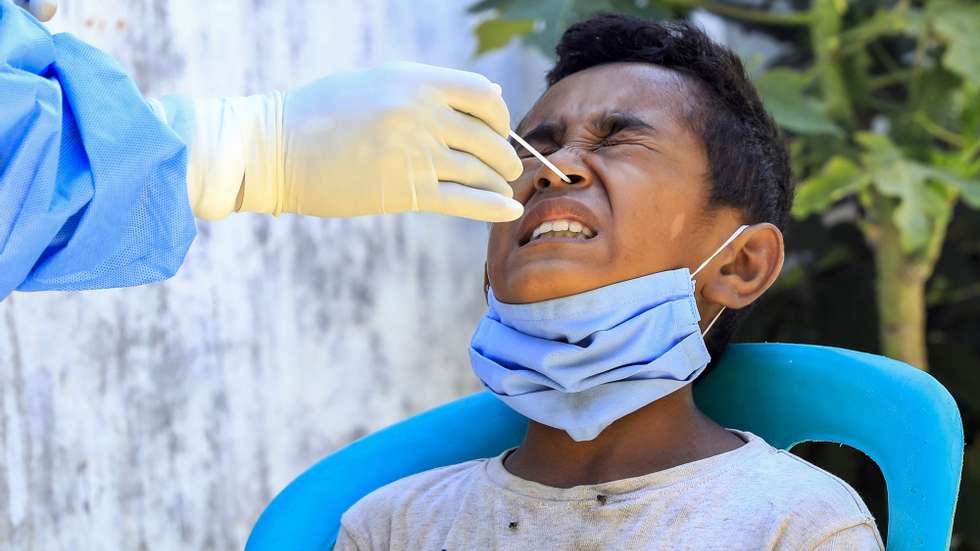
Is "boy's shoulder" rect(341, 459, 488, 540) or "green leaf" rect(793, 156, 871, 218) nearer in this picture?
"boy's shoulder" rect(341, 459, 488, 540)

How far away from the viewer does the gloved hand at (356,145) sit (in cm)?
136

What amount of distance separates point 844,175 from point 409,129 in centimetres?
140

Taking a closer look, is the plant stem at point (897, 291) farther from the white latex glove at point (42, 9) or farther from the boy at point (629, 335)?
the white latex glove at point (42, 9)

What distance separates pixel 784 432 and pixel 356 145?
751 millimetres

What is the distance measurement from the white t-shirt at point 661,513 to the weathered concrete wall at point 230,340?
64cm

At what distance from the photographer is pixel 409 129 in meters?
1.36

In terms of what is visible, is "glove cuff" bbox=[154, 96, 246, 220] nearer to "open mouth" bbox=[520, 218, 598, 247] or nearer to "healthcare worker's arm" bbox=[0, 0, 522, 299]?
"healthcare worker's arm" bbox=[0, 0, 522, 299]

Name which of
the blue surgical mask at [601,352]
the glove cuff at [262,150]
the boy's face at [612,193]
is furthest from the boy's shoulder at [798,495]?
the glove cuff at [262,150]

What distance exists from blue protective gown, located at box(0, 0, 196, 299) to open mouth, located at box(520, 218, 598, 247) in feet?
1.49

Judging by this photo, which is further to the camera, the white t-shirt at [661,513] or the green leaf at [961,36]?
the green leaf at [961,36]

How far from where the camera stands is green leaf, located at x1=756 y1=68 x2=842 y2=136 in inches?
95.0

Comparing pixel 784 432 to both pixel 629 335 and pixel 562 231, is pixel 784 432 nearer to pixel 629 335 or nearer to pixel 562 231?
pixel 629 335

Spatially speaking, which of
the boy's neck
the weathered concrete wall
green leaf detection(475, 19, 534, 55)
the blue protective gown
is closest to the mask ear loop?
the boy's neck

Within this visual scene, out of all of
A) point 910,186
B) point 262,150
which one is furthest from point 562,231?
point 910,186
